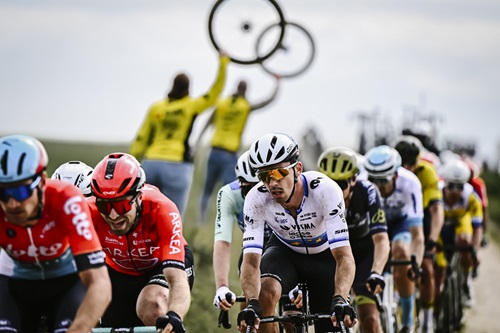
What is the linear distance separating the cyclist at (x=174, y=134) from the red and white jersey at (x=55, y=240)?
19.6ft

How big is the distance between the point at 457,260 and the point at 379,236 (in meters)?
5.43

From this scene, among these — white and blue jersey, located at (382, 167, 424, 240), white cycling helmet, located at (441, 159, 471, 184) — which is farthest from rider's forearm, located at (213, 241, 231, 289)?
white cycling helmet, located at (441, 159, 471, 184)

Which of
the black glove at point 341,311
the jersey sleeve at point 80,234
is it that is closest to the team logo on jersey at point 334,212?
the black glove at point 341,311

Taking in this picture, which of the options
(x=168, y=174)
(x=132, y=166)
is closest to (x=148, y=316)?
(x=132, y=166)

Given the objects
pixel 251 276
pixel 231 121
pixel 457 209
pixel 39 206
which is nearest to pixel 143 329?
pixel 39 206

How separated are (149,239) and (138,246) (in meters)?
0.11

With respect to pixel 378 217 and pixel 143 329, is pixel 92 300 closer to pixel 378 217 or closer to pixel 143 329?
pixel 143 329

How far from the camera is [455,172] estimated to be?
14031mm

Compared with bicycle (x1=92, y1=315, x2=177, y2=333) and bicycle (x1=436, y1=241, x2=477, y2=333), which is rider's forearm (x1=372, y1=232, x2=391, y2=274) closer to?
bicycle (x1=92, y1=315, x2=177, y2=333)

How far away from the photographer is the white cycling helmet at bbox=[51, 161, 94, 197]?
316 inches

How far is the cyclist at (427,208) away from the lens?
1234 centimetres

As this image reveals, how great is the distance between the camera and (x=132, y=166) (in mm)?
6551

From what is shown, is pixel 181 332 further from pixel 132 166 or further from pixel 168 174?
pixel 168 174

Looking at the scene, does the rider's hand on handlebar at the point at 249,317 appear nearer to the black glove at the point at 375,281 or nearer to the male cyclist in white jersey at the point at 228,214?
the male cyclist in white jersey at the point at 228,214
